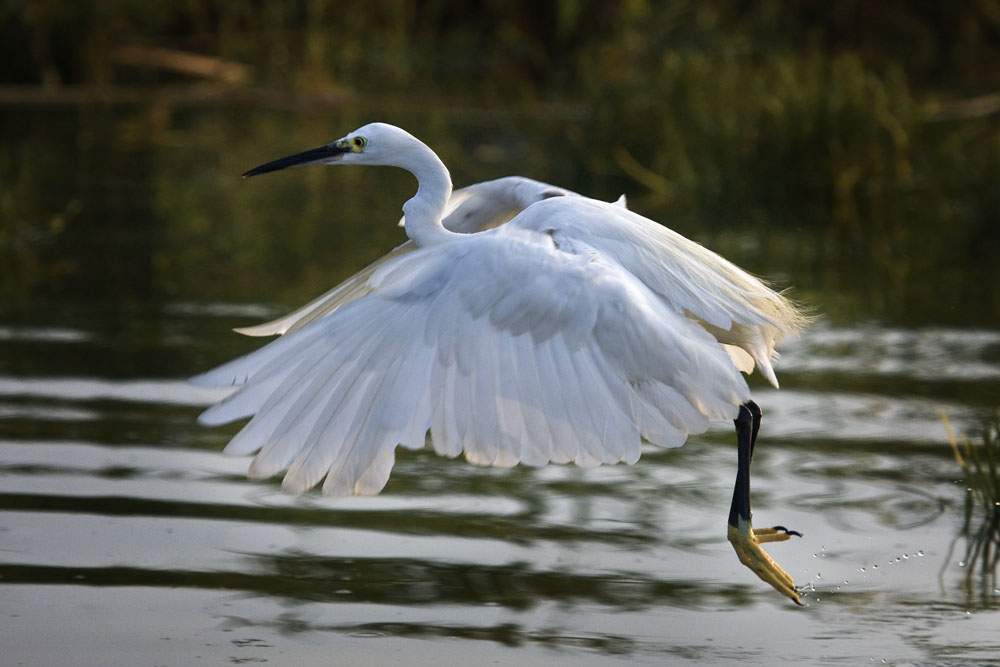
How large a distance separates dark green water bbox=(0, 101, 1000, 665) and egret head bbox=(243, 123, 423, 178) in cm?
115

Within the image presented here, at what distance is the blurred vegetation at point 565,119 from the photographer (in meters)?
9.45

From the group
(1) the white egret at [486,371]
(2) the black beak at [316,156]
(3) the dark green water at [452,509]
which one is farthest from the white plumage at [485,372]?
(2) the black beak at [316,156]

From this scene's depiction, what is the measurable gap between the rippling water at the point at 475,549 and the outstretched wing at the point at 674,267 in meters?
0.76

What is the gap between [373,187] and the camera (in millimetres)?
12281

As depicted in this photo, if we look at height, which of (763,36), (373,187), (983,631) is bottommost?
(983,631)

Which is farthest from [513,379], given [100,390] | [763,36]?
[763,36]

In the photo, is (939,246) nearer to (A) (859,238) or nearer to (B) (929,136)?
(A) (859,238)

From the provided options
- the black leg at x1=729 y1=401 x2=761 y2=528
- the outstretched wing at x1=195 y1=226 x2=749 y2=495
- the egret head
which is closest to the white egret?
the outstretched wing at x1=195 y1=226 x2=749 y2=495

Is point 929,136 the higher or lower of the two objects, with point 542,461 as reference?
higher

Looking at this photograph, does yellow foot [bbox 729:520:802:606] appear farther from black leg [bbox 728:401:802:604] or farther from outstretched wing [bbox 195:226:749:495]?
outstretched wing [bbox 195:226:749:495]

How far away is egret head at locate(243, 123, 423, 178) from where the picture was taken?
4.70m

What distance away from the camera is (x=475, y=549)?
15.5 ft

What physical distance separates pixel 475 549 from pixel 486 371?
1031 millimetres

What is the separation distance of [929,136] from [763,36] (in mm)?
4324
